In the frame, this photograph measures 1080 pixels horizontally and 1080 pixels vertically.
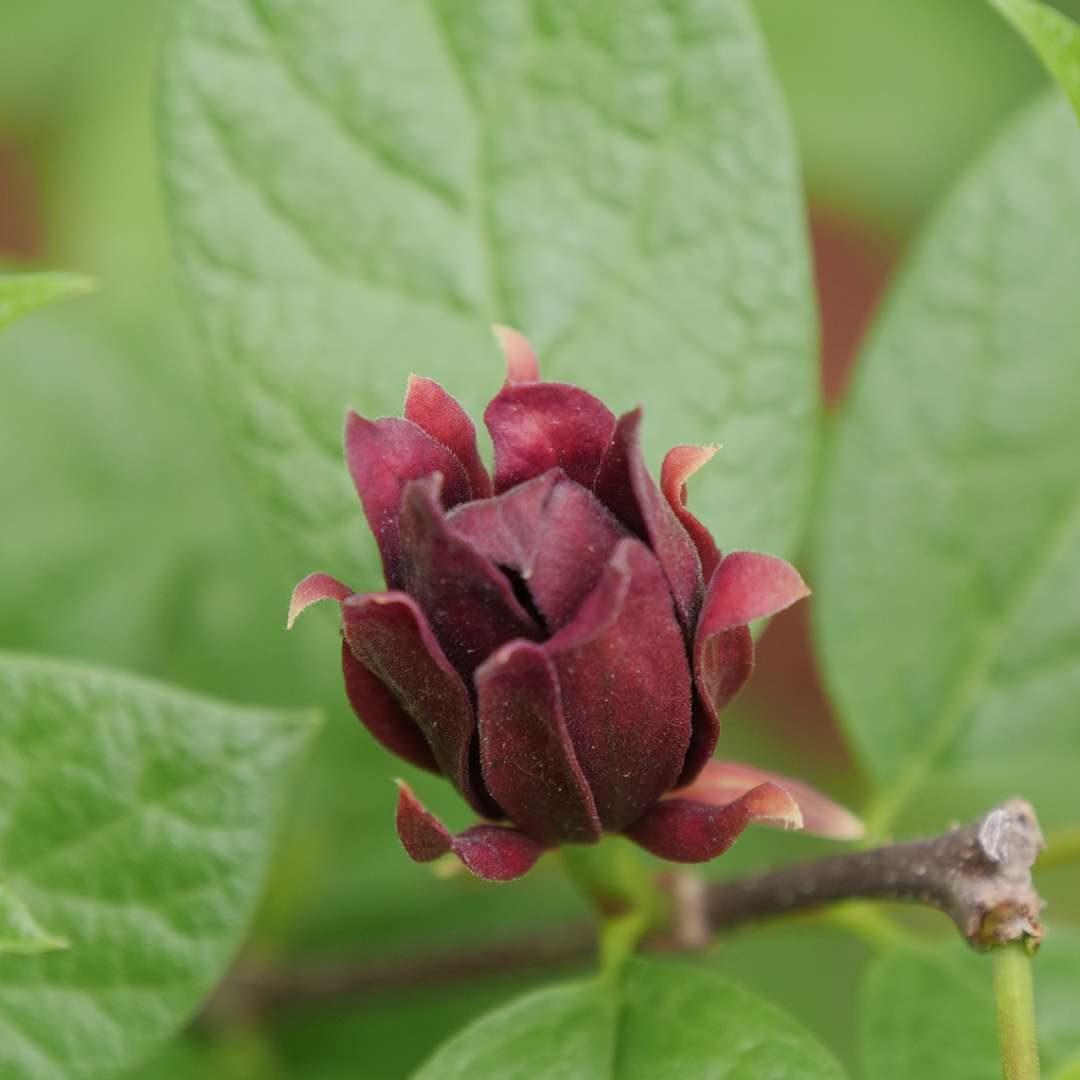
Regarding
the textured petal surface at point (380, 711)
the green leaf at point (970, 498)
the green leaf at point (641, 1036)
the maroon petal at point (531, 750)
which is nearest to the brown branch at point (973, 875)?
the green leaf at point (641, 1036)

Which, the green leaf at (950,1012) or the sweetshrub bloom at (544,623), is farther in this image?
the green leaf at (950,1012)

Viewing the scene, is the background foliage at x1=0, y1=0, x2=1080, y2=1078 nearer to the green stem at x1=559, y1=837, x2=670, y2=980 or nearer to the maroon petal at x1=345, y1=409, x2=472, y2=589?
the green stem at x1=559, y1=837, x2=670, y2=980

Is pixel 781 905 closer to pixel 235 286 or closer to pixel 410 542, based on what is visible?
pixel 410 542

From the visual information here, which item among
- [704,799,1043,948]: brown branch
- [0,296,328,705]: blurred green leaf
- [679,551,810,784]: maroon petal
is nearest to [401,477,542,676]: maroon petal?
[679,551,810,784]: maroon petal

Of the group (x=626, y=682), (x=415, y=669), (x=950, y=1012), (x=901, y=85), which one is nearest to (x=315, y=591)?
(x=415, y=669)

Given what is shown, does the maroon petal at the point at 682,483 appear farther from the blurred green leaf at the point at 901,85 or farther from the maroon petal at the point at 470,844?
the blurred green leaf at the point at 901,85

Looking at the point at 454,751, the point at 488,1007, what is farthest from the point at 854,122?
the point at 454,751
